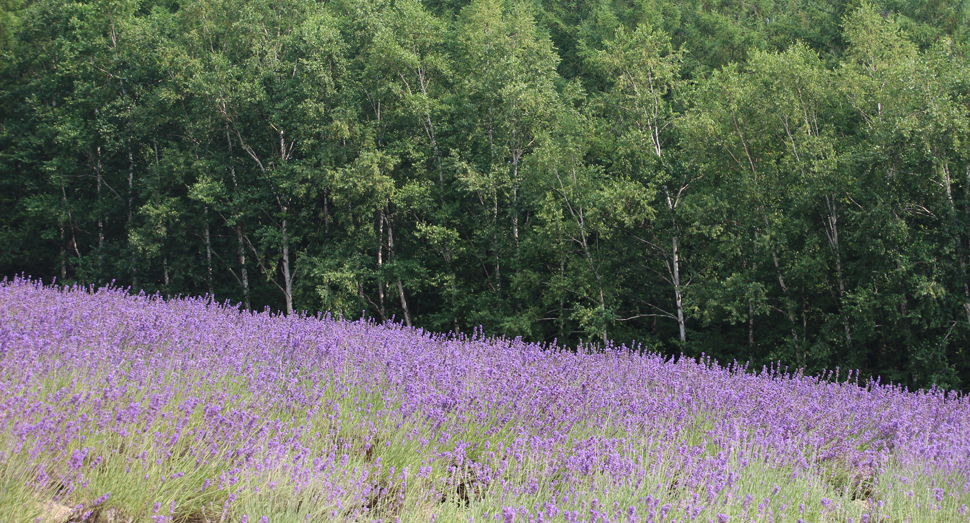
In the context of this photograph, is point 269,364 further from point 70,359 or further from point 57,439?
point 57,439

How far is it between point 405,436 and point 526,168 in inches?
614

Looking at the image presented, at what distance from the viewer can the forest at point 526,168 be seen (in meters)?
14.8

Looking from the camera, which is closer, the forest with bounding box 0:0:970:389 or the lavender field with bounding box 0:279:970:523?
the lavender field with bounding box 0:279:970:523

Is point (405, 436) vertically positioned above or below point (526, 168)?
above

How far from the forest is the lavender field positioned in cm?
873

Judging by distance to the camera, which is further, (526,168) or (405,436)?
(526,168)

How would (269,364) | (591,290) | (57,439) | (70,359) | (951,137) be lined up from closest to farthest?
(57,439), (70,359), (269,364), (951,137), (591,290)

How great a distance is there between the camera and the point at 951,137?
13258mm

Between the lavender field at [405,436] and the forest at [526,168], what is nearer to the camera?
the lavender field at [405,436]

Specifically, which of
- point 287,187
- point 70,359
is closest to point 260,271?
point 287,187

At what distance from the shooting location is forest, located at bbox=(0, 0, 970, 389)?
14.8 metres

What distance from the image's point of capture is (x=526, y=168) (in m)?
19.2

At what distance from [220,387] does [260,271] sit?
24.9m

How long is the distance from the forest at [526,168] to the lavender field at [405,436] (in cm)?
873
